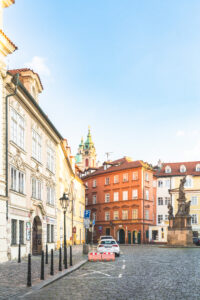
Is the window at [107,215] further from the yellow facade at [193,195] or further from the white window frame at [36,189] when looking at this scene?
the white window frame at [36,189]

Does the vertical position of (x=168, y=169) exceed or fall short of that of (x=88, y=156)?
it falls short

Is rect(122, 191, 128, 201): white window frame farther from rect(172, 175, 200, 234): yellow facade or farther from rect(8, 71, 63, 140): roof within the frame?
rect(8, 71, 63, 140): roof

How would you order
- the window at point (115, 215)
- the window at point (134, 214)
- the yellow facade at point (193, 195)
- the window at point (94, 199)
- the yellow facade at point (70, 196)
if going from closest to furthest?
1. the yellow facade at point (70, 196)
2. the window at point (134, 214)
3. the yellow facade at point (193, 195)
4. the window at point (115, 215)
5. the window at point (94, 199)

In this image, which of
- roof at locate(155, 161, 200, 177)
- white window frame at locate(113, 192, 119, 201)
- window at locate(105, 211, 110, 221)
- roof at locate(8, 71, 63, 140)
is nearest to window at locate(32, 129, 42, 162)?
roof at locate(8, 71, 63, 140)

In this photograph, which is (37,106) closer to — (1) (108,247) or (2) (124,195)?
(1) (108,247)

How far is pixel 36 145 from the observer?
32188mm

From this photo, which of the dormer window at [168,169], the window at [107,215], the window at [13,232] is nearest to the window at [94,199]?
the window at [107,215]

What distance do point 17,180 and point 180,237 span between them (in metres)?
27.6

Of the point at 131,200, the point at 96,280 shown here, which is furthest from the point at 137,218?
the point at 96,280

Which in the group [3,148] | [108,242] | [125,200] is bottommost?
[108,242]

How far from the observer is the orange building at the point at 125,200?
76.2m

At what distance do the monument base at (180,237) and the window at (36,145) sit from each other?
2250cm

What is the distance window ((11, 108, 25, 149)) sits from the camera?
25953 millimetres

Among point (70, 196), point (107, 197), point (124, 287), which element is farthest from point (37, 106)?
point (107, 197)
